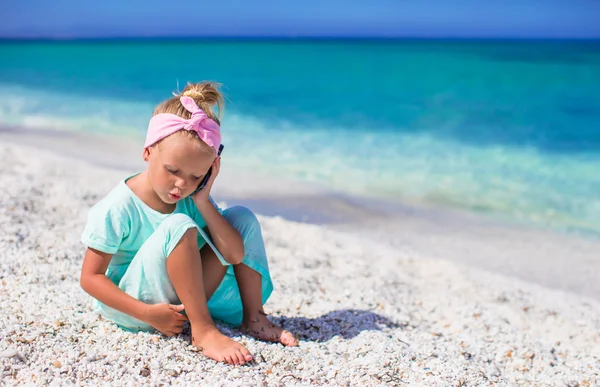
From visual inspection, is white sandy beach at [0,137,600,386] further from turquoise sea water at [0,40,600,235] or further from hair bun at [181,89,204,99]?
turquoise sea water at [0,40,600,235]

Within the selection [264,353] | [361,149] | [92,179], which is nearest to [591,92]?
[361,149]

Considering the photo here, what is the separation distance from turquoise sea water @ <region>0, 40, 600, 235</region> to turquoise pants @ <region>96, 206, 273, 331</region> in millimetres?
4282

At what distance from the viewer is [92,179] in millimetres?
6285

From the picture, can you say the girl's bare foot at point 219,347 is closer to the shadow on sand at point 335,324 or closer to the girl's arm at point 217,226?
the girl's arm at point 217,226

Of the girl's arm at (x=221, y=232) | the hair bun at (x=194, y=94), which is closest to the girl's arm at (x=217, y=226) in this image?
the girl's arm at (x=221, y=232)

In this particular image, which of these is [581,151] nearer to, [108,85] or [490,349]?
[490,349]

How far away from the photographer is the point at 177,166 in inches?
105

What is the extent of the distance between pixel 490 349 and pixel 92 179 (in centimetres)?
440

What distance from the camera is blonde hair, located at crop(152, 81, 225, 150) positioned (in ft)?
8.95

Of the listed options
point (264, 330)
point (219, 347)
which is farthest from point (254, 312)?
point (219, 347)

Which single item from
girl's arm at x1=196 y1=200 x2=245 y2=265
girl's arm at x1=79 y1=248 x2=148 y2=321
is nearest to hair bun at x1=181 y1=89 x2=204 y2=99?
girl's arm at x1=196 y1=200 x2=245 y2=265

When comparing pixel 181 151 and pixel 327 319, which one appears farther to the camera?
pixel 327 319

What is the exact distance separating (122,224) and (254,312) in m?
0.80

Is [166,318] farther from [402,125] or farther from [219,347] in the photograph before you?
[402,125]
